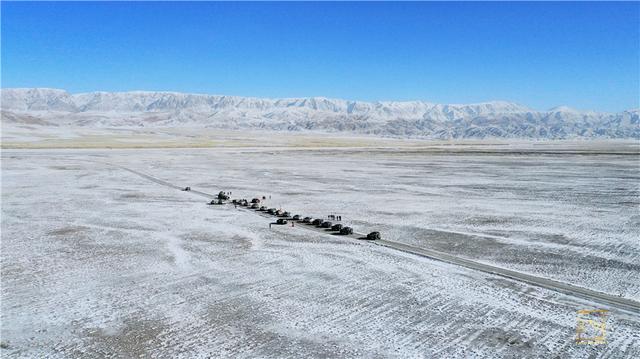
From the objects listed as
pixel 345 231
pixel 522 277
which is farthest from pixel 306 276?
pixel 522 277

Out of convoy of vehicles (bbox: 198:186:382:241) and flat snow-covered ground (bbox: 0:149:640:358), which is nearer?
flat snow-covered ground (bbox: 0:149:640:358)

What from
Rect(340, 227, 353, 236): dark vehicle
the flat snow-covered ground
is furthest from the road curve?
the flat snow-covered ground

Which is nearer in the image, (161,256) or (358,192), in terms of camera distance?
(161,256)

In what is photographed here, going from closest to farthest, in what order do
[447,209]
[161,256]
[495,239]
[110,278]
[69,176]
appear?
1. [110,278]
2. [161,256]
3. [495,239]
4. [447,209]
5. [69,176]

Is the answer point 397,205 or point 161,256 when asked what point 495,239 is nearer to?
point 397,205

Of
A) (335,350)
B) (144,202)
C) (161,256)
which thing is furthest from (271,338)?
(144,202)

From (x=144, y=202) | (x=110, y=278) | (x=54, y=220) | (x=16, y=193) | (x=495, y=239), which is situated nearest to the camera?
(x=110, y=278)

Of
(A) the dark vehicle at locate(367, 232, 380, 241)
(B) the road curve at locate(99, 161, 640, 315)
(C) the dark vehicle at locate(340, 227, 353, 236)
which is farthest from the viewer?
(C) the dark vehicle at locate(340, 227, 353, 236)

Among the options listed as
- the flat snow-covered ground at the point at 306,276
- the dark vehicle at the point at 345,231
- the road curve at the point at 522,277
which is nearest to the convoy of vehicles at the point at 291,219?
the dark vehicle at the point at 345,231

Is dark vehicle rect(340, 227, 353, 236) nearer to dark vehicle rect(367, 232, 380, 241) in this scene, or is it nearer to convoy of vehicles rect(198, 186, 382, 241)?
convoy of vehicles rect(198, 186, 382, 241)
